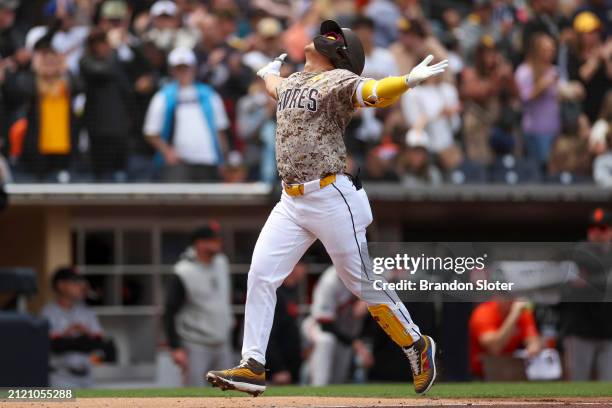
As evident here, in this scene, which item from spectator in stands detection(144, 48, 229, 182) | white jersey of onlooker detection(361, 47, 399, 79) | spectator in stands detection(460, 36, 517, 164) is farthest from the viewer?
spectator in stands detection(460, 36, 517, 164)

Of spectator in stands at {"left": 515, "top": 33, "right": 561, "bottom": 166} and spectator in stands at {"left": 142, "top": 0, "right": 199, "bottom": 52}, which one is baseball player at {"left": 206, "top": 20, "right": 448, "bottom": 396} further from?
spectator in stands at {"left": 515, "top": 33, "right": 561, "bottom": 166}

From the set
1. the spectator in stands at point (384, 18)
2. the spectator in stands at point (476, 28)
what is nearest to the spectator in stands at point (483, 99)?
the spectator in stands at point (476, 28)

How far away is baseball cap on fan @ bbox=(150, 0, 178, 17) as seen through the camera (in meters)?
14.9

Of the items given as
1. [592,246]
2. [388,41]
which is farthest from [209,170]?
[592,246]

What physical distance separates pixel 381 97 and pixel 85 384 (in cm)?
577

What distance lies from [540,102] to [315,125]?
29.0 feet

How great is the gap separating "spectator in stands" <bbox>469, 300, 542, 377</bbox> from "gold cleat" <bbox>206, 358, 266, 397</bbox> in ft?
14.3

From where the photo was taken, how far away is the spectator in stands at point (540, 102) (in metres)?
15.6

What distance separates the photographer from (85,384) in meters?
11.9

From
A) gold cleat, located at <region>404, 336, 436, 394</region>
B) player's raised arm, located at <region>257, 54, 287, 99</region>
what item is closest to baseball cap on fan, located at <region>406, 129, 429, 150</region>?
player's raised arm, located at <region>257, 54, 287, 99</region>

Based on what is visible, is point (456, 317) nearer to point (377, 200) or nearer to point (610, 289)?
point (377, 200)

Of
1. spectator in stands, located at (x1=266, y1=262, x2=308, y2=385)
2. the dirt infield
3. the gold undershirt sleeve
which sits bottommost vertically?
spectator in stands, located at (x1=266, y1=262, x2=308, y2=385)

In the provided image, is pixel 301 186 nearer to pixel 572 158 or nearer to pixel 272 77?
pixel 272 77

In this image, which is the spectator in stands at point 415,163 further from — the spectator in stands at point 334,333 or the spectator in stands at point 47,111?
the spectator in stands at point 47,111
